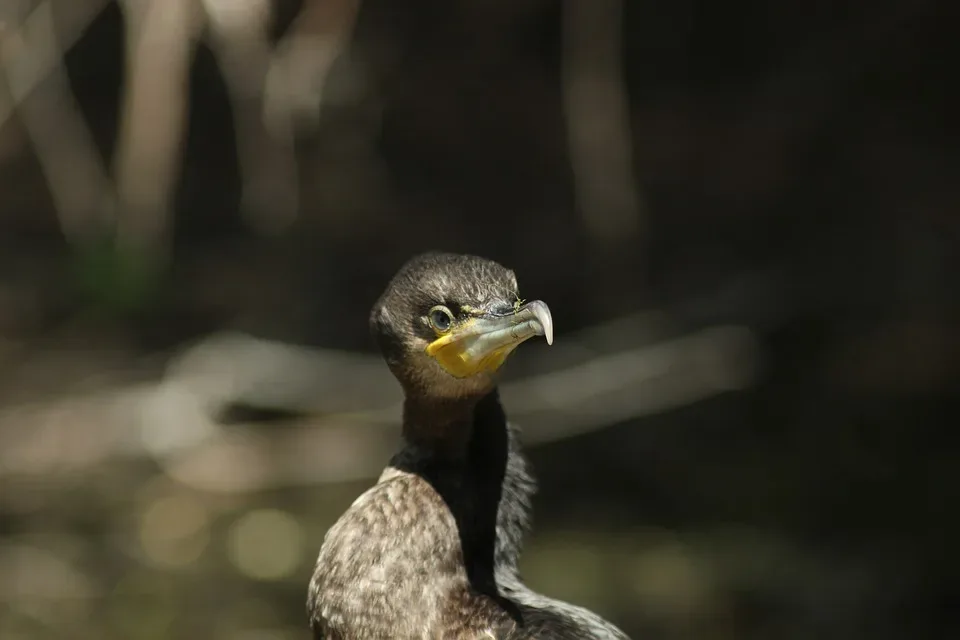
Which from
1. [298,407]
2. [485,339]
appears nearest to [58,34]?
[298,407]

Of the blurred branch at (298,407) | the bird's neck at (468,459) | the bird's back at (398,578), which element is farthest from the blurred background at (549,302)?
the bird's back at (398,578)

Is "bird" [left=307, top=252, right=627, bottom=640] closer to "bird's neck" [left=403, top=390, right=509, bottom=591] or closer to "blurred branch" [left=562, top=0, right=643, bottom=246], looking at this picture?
"bird's neck" [left=403, top=390, right=509, bottom=591]

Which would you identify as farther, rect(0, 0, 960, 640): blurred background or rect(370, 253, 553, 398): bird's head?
rect(0, 0, 960, 640): blurred background

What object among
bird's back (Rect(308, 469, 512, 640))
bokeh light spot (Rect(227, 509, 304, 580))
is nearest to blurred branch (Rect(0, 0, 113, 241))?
bokeh light spot (Rect(227, 509, 304, 580))

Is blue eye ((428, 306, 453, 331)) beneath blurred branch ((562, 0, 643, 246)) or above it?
beneath

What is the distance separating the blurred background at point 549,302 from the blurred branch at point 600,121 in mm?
27

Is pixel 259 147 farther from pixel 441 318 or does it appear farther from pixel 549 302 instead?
pixel 441 318

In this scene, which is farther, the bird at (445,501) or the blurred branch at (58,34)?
the blurred branch at (58,34)

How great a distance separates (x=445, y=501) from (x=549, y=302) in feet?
12.9

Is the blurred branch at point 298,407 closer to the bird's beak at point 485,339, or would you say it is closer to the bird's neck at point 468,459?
the bird's neck at point 468,459

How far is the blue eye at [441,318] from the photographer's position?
8.09ft

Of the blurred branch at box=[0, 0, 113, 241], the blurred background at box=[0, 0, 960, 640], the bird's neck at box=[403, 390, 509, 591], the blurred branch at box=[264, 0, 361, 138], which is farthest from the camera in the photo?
the blurred branch at box=[0, 0, 113, 241]

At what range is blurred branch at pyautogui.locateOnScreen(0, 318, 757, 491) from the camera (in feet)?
19.0

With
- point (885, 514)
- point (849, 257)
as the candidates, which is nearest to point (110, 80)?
point (849, 257)
